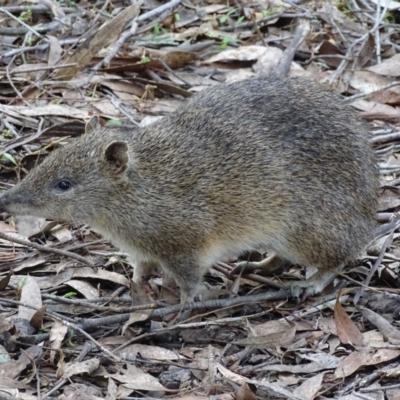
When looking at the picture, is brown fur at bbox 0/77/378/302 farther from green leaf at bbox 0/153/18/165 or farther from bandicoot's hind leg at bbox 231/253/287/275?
green leaf at bbox 0/153/18/165

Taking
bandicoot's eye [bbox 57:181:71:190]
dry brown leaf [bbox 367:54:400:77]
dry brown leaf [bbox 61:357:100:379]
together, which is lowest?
dry brown leaf [bbox 367:54:400:77]

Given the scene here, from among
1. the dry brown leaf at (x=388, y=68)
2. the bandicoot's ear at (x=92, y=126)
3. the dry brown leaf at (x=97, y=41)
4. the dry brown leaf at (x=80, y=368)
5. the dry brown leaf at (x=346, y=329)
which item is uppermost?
the bandicoot's ear at (x=92, y=126)

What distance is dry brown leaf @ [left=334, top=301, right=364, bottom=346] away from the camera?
603cm

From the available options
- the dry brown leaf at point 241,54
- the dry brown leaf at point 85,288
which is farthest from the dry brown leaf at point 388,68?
the dry brown leaf at point 85,288

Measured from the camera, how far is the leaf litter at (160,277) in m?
5.62

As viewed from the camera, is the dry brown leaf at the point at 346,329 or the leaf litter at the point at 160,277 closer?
the leaf litter at the point at 160,277

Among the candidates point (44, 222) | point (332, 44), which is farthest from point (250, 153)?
point (332, 44)

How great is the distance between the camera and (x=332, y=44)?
10.1 m

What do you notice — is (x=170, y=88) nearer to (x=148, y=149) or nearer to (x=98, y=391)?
(x=148, y=149)

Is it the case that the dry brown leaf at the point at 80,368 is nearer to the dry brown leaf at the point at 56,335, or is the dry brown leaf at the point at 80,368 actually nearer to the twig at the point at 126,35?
the dry brown leaf at the point at 56,335

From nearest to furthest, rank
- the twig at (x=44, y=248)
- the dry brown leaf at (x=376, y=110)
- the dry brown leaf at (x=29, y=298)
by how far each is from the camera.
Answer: the dry brown leaf at (x=29, y=298) → the twig at (x=44, y=248) → the dry brown leaf at (x=376, y=110)

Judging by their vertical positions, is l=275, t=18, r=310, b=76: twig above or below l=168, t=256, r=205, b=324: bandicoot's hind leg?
below

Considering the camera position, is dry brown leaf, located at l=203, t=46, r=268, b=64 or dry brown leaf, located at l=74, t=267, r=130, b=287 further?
dry brown leaf, located at l=203, t=46, r=268, b=64

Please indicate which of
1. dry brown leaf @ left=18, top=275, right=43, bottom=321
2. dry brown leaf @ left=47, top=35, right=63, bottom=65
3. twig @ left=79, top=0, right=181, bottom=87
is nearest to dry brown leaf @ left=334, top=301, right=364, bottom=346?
dry brown leaf @ left=18, top=275, right=43, bottom=321
